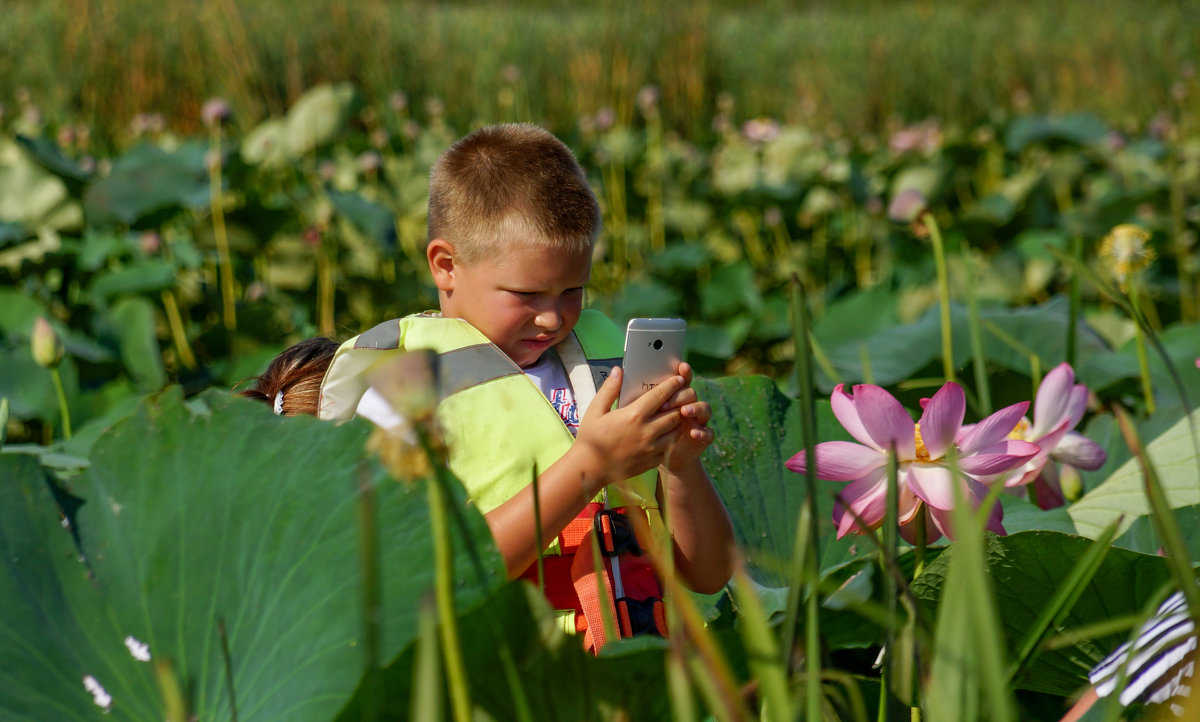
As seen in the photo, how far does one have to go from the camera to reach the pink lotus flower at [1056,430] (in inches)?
29.1

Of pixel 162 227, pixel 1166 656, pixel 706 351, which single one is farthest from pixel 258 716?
pixel 162 227

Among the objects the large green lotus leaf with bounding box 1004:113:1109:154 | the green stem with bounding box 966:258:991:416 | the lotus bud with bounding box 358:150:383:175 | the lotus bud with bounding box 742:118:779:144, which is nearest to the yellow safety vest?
the green stem with bounding box 966:258:991:416

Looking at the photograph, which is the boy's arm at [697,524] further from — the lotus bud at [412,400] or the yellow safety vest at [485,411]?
the lotus bud at [412,400]

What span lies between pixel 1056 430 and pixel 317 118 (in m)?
2.36

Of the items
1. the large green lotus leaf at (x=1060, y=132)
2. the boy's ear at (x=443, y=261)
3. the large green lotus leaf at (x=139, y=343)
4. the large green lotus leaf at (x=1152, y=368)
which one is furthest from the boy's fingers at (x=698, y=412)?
the large green lotus leaf at (x=1060, y=132)

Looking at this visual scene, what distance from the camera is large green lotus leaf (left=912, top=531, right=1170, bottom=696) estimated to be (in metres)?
0.62

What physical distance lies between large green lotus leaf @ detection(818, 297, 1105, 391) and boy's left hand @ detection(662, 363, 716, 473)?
2.27 feet

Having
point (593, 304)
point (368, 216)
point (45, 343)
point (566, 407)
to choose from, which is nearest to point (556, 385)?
point (566, 407)

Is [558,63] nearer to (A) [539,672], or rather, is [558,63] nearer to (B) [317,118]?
(B) [317,118]

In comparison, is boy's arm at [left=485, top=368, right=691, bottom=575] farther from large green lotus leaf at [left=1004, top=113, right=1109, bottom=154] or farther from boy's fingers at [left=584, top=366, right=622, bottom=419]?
large green lotus leaf at [left=1004, top=113, right=1109, bottom=154]

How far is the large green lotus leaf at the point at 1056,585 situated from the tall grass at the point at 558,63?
2665 mm

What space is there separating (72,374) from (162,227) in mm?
779

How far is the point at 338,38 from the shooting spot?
182 inches

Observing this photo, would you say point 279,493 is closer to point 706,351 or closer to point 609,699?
point 609,699
